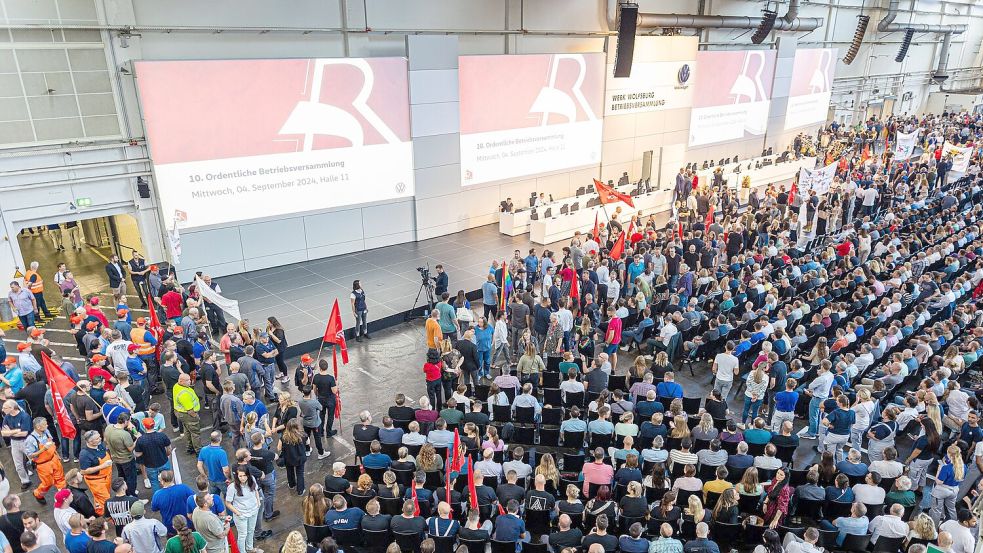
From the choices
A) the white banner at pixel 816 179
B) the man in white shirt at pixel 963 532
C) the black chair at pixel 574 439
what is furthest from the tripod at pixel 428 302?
the white banner at pixel 816 179

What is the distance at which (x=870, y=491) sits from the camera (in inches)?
282

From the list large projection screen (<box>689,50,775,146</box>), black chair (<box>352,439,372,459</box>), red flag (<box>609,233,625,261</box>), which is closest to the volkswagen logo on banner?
large projection screen (<box>689,50,775,146</box>)

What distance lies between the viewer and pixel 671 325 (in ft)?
37.7

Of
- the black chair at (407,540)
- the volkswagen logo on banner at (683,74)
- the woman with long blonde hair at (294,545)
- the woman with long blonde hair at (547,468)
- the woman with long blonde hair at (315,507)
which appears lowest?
the black chair at (407,540)

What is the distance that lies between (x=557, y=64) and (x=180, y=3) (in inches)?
456

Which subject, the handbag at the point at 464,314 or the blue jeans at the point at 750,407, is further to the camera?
the handbag at the point at 464,314

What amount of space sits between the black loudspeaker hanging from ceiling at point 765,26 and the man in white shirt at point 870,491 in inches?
1014

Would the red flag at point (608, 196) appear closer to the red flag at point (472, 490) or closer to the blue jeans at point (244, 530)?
the red flag at point (472, 490)

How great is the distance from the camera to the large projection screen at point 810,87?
3173 cm

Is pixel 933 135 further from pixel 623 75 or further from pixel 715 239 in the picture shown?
pixel 715 239

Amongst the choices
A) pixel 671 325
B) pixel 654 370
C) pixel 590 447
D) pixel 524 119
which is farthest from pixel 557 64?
pixel 590 447

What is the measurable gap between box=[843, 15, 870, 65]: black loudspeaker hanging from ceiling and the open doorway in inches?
1482

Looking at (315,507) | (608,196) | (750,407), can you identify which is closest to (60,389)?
(315,507)

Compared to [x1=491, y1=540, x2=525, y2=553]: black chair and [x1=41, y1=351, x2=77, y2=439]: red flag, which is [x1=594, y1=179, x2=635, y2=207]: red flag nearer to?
[x1=491, y1=540, x2=525, y2=553]: black chair
